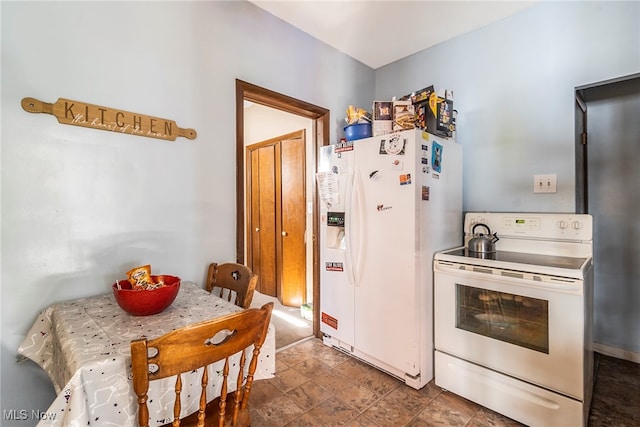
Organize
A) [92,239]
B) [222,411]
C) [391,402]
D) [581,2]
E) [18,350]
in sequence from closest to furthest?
1. [222,411]
2. [18,350]
3. [92,239]
4. [391,402]
5. [581,2]

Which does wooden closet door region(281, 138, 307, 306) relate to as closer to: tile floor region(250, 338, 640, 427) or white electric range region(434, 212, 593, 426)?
tile floor region(250, 338, 640, 427)

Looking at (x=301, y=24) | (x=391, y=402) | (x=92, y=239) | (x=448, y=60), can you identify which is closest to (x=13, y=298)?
(x=92, y=239)

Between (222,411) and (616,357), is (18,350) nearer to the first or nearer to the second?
(222,411)

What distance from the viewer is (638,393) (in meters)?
1.80

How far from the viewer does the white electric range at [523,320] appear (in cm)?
146

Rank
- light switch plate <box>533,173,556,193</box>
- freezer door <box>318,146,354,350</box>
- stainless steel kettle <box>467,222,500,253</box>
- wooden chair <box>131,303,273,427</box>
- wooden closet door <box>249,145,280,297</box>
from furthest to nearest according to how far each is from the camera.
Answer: wooden closet door <box>249,145,280,297</box> → freezer door <box>318,146,354,350</box> → light switch plate <box>533,173,556,193</box> → stainless steel kettle <box>467,222,500,253</box> → wooden chair <box>131,303,273,427</box>

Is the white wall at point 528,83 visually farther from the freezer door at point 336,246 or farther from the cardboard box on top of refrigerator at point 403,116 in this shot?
the freezer door at point 336,246

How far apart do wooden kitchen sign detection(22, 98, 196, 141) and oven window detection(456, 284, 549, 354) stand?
78.5 inches

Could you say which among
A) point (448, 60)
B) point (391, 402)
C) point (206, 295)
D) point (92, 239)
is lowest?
point (391, 402)

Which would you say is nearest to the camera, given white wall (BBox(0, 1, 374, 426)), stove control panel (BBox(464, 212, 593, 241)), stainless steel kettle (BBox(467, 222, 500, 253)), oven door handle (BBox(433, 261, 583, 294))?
white wall (BBox(0, 1, 374, 426))

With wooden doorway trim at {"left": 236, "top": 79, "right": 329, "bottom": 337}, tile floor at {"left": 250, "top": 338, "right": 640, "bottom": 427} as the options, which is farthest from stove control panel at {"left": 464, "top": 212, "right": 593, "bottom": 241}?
wooden doorway trim at {"left": 236, "top": 79, "right": 329, "bottom": 337}

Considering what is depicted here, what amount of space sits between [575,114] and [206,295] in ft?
8.66

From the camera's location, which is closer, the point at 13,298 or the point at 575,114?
the point at 13,298

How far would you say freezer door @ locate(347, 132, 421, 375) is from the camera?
1.88m
